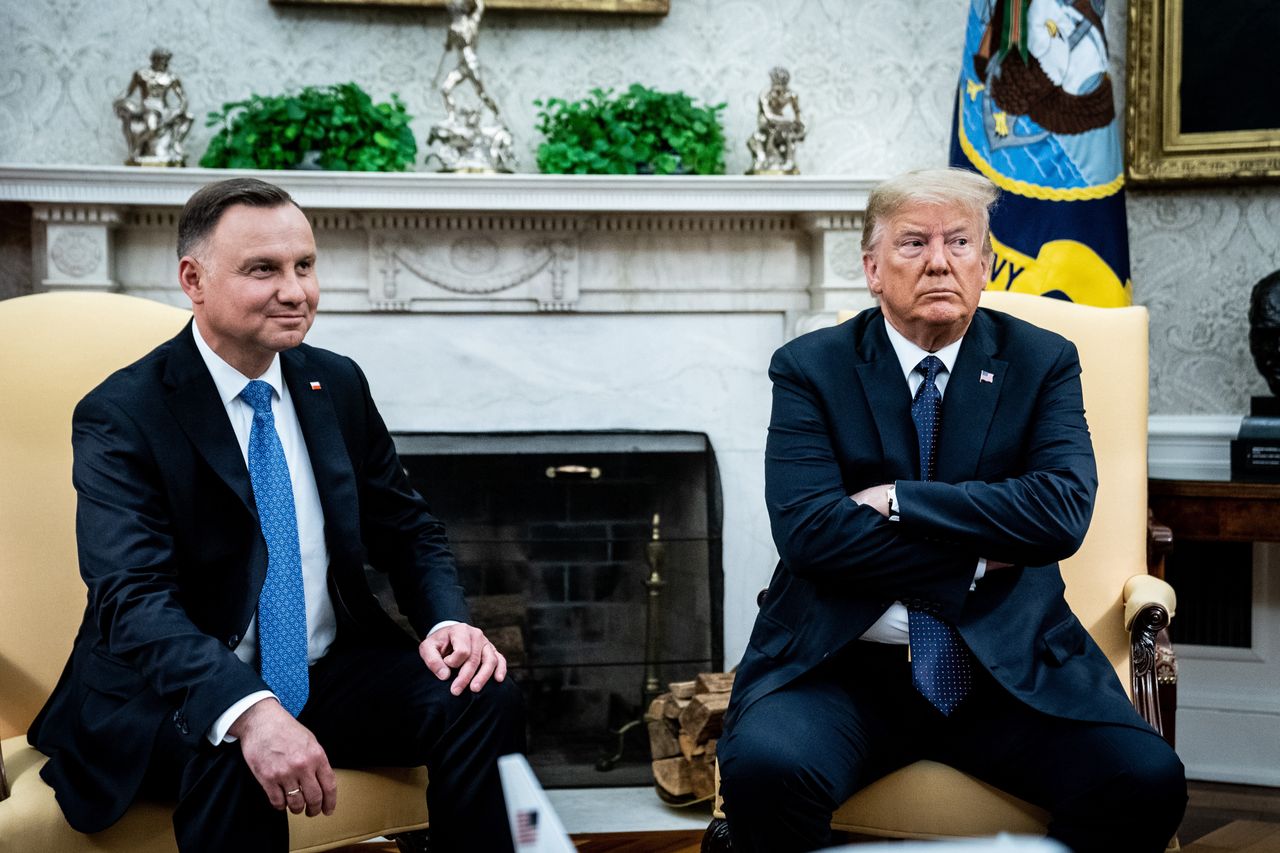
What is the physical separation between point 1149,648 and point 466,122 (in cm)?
209

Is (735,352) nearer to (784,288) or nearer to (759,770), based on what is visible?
(784,288)

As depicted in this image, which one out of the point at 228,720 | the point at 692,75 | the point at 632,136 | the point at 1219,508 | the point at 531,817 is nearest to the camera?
the point at 531,817

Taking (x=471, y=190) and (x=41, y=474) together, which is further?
(x=471, y=190)

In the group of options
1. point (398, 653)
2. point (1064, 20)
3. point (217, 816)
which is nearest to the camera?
point (217, 816)

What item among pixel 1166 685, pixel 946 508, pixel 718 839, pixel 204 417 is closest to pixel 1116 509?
pixel 1166 685

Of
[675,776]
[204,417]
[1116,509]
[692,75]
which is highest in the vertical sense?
[692,75]

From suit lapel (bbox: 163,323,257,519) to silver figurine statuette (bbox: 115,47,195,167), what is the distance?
1.56m

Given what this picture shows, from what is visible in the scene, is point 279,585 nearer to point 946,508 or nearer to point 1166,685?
point 946,508

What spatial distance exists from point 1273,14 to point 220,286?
2.84 metres

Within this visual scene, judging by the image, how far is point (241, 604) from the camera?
1.67 meters

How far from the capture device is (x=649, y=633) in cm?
319

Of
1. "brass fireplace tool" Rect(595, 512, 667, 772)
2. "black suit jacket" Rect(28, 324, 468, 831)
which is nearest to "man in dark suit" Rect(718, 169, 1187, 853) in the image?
"black suit jacket" Rect(28, 324, 468, 831)

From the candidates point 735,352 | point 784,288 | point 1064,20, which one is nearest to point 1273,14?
point 1064,20

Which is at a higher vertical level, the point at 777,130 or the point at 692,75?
the point at 692,75
